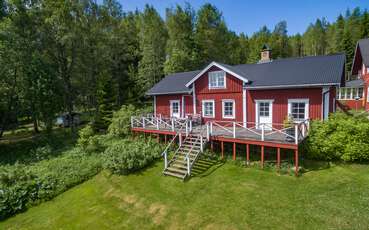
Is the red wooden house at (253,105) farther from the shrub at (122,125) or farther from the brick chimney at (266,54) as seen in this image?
the shrub at (122,125)

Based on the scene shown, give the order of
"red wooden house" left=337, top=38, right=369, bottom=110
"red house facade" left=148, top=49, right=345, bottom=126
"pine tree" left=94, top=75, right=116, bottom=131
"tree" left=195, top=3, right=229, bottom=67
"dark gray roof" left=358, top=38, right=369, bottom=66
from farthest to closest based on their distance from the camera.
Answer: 1. "tree" left=195, top=3, right=229, bottom=67
2. "pine tree" left=94, top=75, right=116, bottom=131
3. "red wooden house" left=337, top=38, right=369, bottom=110
4. "dark gray roof" left=358, top=38, right=369, bottom=66
5. "red house facade" left=148, top=49, right=345, bottom=126

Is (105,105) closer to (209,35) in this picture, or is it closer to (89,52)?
(89,52)

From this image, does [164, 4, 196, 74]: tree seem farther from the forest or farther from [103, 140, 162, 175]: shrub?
[103, 140, 162, 175]: shrub

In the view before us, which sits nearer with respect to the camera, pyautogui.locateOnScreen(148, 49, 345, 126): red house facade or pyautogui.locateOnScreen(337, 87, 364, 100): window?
pyautogui.locateOnScreen(148, 49, 345, 126): red house facade

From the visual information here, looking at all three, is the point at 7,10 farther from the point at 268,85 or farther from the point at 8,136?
the point at 268,85

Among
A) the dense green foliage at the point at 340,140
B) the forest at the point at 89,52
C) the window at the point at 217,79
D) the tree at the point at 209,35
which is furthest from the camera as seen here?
the tree at the point at 209,35

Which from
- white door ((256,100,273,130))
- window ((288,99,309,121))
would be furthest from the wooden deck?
window ((288,99,309,121))

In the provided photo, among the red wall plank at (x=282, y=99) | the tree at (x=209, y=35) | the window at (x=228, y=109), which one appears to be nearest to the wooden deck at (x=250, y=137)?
the red wall plank at (x=282, y=99)
